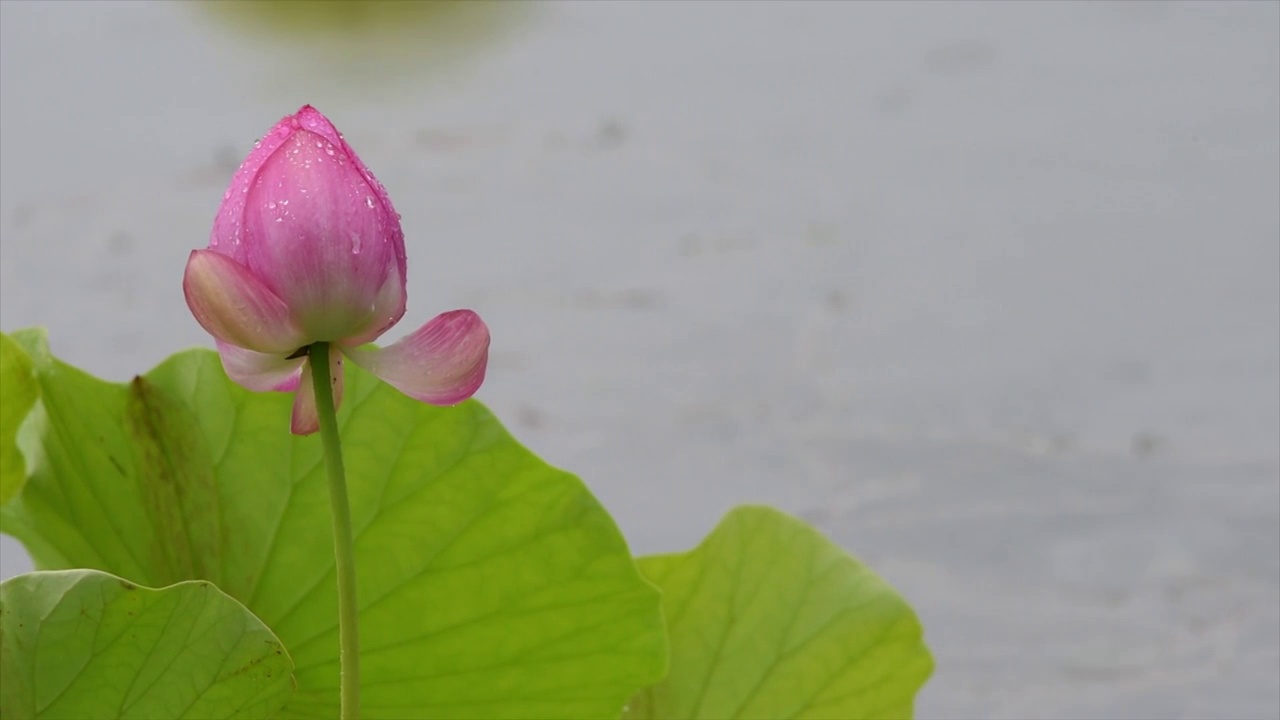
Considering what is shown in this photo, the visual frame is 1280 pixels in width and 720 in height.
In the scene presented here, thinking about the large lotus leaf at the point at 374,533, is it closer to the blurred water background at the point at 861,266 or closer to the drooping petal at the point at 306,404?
the drooping petal at the point at 306,404

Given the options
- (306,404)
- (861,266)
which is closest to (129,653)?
(306,404)

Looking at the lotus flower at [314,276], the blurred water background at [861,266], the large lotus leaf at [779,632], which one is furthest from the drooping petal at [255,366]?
the blurred water background at [861,266]

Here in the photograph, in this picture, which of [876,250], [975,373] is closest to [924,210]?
[876,250]

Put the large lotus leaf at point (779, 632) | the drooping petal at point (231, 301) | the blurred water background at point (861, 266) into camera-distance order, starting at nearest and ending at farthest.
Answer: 1. the drooping petal at point (231, 301)
2. the large lotus leaf at point (779, 632)
3. the blurred water background at point (861, 266)

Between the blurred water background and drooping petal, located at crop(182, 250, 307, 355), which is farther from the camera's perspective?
the blurred water background

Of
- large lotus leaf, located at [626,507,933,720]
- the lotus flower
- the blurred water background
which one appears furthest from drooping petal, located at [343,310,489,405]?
the blurred water background

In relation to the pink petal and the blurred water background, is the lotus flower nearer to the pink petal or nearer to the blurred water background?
the pink petal

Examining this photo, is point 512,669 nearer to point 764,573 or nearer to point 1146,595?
point 764,573
